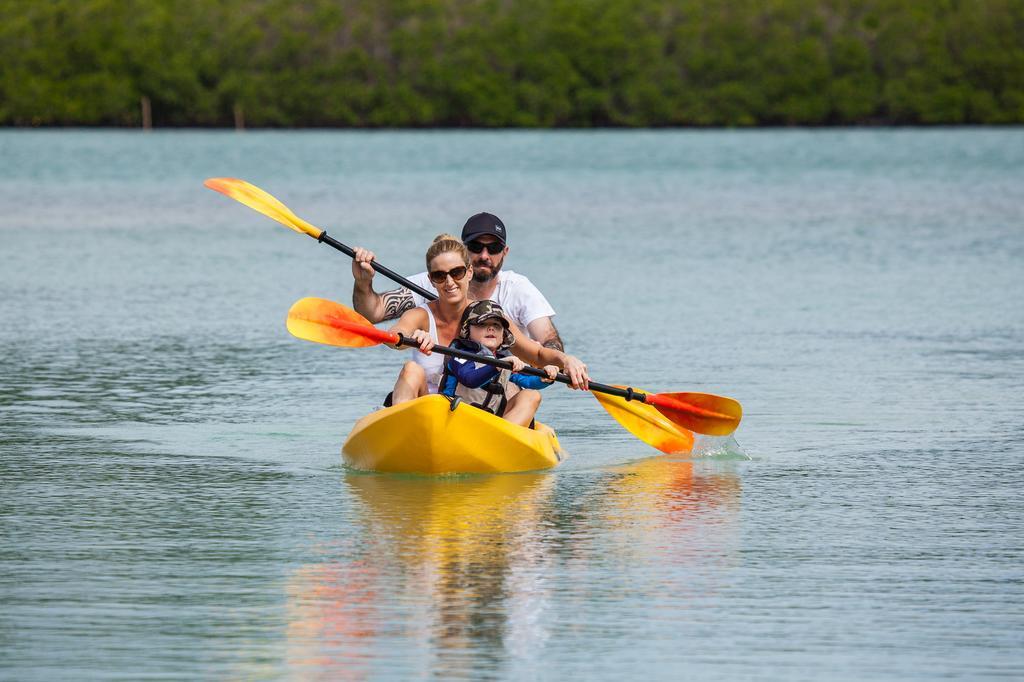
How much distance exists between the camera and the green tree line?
11500 centimetres

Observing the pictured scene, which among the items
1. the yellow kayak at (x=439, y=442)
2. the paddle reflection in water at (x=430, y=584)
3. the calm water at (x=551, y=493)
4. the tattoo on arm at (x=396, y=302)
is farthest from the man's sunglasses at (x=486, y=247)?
the paddle reflection in water at (x=430, y=584)

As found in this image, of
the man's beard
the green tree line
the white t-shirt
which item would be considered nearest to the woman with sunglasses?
the man's beard

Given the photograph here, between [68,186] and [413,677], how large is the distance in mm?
37471

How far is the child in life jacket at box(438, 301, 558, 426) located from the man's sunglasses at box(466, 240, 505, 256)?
39 centimetres

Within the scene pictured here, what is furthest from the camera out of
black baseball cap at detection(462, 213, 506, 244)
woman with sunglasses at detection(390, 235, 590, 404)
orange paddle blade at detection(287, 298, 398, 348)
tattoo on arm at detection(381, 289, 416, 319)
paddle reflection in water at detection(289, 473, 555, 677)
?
tattoo on arm at detection(381, 289, 416, 319)

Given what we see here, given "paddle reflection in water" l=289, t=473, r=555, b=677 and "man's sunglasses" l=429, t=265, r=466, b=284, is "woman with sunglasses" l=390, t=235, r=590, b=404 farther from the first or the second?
"paddle reflection in water" l=289, t=473, r=555, b=677

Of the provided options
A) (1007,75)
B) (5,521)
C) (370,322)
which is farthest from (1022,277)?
(1007,75)

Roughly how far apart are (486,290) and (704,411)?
49.9 inches

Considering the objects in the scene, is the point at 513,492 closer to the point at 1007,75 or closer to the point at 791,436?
the point at 791,436

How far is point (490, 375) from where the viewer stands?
917cm

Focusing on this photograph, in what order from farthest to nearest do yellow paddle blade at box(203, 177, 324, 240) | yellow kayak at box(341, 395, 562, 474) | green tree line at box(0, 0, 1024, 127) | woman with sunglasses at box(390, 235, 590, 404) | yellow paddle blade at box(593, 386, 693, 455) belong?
green tree line at box(0, 0, 1024, 127) → yellow paddle blade at box(203, 177, 324, 240) → yellow paddle blade at box(593, 386, 693, 455) → woman with sunglasses at box(390, 235, 590, 404) → yellow kayak at box(341, 395, 562, 474)

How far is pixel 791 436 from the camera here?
10.1 metres

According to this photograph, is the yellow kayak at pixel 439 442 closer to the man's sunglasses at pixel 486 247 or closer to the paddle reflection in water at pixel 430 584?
the paddle reflection in water at pixel 430 584

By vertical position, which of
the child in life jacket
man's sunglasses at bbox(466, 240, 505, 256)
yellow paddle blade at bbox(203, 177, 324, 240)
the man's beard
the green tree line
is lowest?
the child in life jacket
